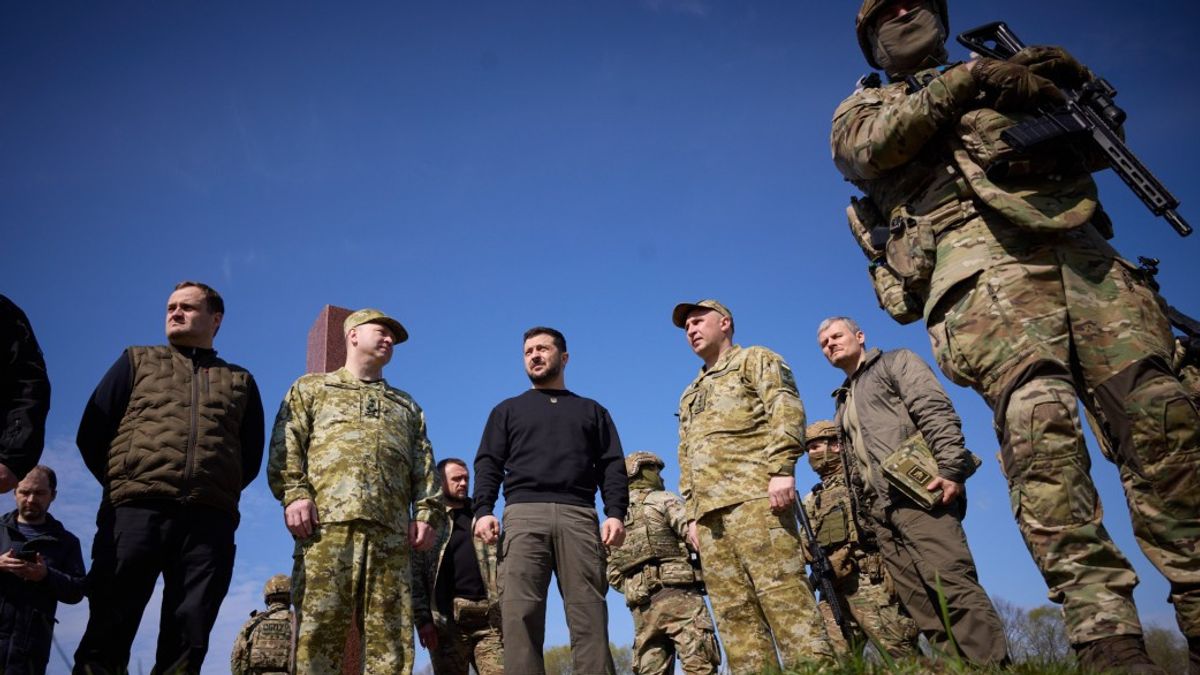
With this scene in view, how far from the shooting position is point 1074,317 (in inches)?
119

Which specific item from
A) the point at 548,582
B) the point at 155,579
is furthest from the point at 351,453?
the point at 548,582

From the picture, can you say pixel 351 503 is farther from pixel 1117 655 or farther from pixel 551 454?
pixel 1117 655

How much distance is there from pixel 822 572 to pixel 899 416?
285 centimetres

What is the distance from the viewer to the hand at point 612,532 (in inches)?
186

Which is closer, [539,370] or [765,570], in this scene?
[765,570]

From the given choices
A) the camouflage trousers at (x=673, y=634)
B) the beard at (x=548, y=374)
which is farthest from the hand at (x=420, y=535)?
the camouflage trousers at (x=673, y=634)

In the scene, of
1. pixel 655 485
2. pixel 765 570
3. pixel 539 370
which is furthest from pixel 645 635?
pixel 539 370

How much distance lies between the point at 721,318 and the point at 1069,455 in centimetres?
359

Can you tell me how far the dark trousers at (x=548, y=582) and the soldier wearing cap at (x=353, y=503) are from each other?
716 mm

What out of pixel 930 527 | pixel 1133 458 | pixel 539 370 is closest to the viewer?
pixel 1133 458

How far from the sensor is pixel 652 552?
309 inches

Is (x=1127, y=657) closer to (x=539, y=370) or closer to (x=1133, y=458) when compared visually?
(x=1133, y=458)

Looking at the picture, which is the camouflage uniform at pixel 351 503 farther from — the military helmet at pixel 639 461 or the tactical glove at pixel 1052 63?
the tactical glove at pixel 1052 63

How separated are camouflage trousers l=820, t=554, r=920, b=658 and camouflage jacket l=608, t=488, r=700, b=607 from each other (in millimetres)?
1541
